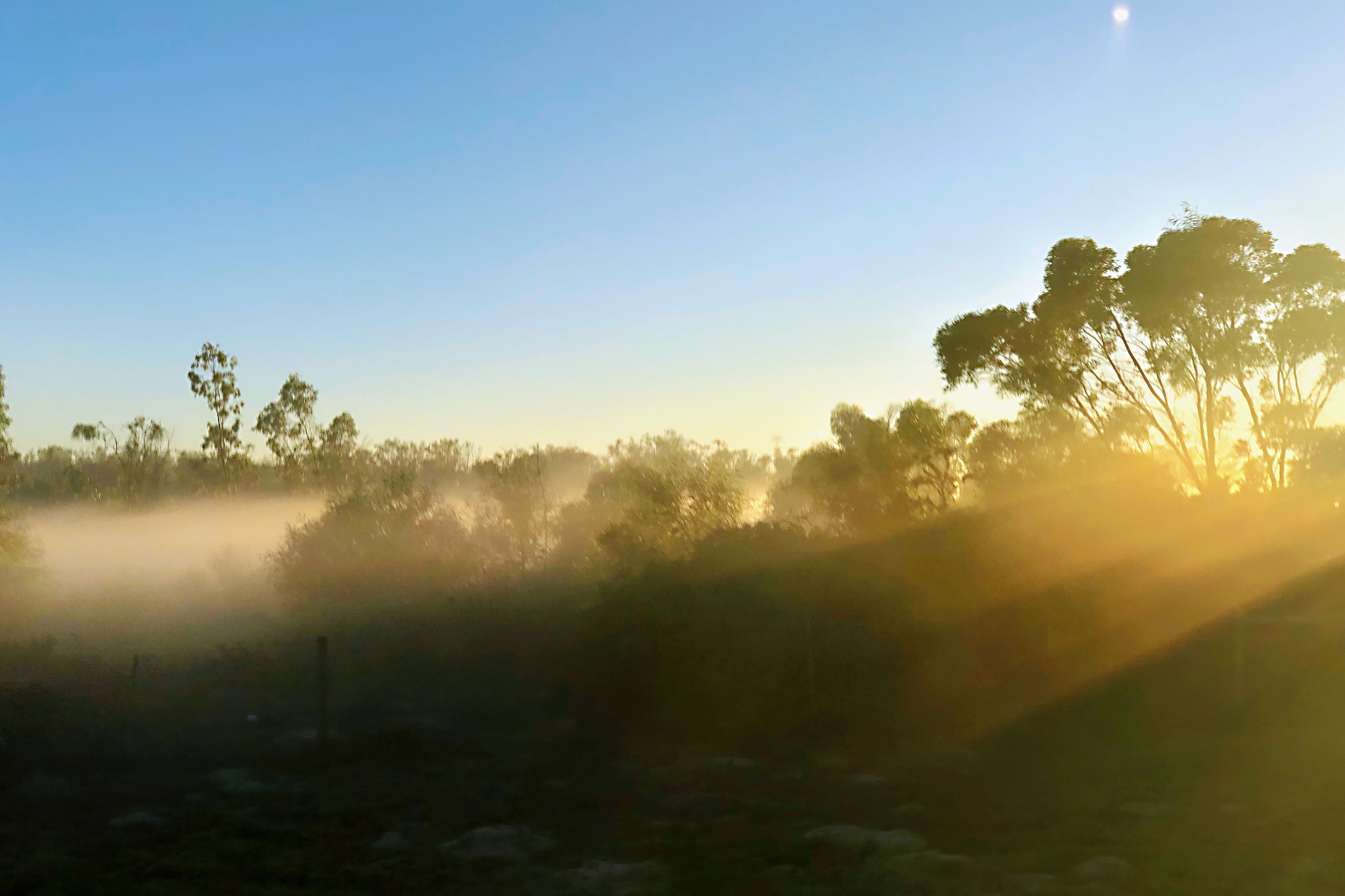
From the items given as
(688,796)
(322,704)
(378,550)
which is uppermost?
(378,550)

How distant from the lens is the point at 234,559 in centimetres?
5688

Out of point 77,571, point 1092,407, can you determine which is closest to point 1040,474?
point 1092,407

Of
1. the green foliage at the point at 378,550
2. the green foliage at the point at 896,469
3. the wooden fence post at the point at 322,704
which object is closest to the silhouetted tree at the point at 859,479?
the green foliage at the point at 896,469

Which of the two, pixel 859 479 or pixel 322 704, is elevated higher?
pixel 859 479

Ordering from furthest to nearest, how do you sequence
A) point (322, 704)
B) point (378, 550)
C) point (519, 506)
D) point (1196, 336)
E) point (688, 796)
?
1. point (519, 506)
2. point (378, 550)
3. point (1196, 336)
4. point (322, 704)
5. point (688, 796)

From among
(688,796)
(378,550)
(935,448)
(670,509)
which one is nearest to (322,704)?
(688,796)

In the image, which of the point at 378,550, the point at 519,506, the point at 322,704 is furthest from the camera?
the point at 519,506

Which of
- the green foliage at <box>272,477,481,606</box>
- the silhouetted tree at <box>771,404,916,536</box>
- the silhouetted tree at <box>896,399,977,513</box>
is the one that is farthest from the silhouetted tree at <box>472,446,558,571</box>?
the silhouetted tree at <box>896,399,977,513</box>

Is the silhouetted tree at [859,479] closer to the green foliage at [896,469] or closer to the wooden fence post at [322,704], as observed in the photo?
the green foliage at [896,469]

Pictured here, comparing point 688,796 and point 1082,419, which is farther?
point 1082,419

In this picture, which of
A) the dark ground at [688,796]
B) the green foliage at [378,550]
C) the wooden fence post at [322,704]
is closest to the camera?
the dark ground at [688,796]

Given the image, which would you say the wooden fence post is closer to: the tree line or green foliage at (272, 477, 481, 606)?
the tree line

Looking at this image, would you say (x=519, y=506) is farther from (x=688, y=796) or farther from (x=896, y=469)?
(x=688, y=796)

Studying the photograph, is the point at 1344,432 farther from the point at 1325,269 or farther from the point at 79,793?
the point at 79,793
